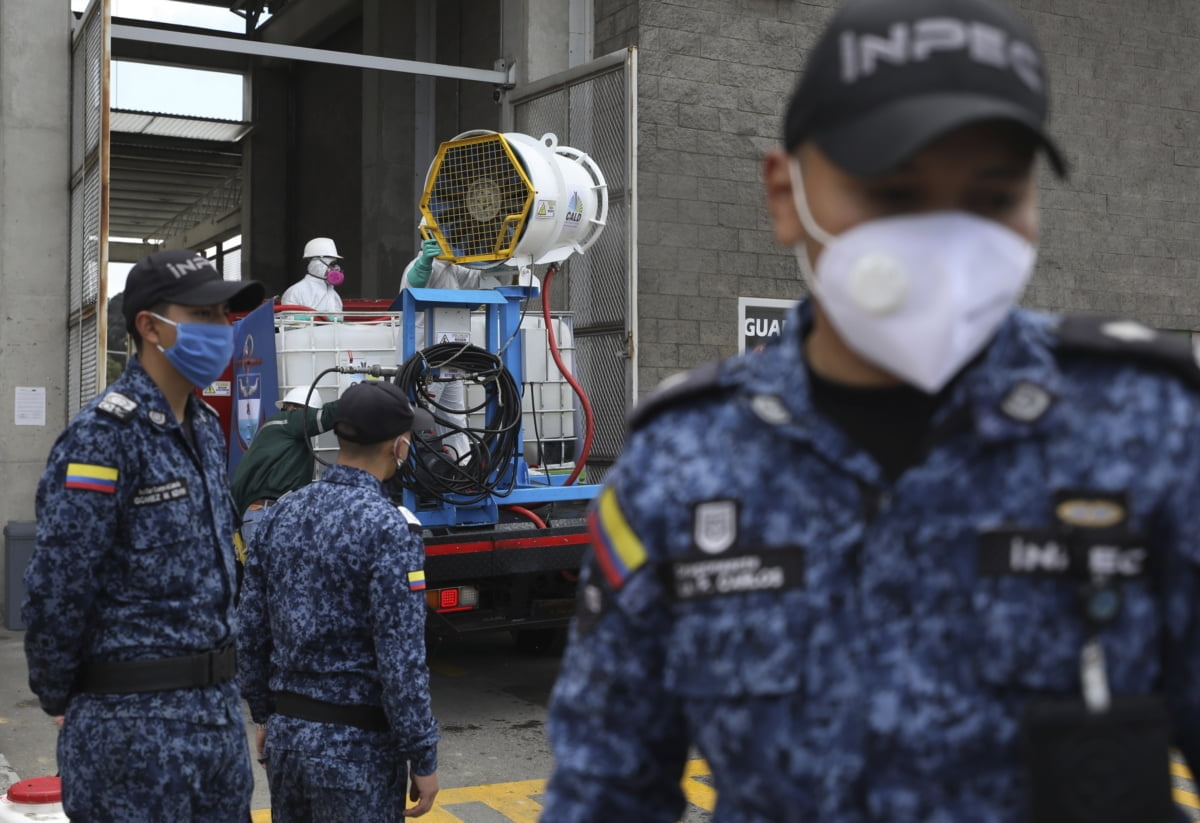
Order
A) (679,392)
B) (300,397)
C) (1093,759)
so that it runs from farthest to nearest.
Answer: (300,397) → (679,392) → (1093,759)

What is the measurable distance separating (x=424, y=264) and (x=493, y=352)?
68cm

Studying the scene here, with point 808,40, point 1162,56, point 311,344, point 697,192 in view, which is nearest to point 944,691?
point 311,344

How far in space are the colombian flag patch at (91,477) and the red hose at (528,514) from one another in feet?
14.9

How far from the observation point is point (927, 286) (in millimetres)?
1304

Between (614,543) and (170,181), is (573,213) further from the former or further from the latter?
(170,181)

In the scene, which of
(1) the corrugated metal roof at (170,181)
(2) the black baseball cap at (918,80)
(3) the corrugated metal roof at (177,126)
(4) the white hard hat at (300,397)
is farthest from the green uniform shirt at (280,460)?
(1) the corrugated metal roof at (170,181)

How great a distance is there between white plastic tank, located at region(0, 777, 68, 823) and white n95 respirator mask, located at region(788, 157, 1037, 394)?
11.2 feet

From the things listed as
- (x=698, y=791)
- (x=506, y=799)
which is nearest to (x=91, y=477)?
(x=506, y=799)

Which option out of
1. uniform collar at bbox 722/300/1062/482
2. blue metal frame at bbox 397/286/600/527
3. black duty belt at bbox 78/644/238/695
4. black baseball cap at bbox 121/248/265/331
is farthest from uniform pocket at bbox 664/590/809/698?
blue metal frame at bbox 397/286/600/527

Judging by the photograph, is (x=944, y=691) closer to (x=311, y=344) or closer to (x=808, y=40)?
(x=311, y=344)

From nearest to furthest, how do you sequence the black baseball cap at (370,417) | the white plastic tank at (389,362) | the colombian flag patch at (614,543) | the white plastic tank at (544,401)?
the colombian flag patch at (614,543)
the black baseball cap at (370,417)
the white plastic tank at (389,362)
the white plastic tank at (544,401)

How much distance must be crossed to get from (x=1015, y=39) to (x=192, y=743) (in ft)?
8.20

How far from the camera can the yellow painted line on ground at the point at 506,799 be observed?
5.53 meters

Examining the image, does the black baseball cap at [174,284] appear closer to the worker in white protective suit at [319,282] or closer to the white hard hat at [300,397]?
the white hard hat at [300,397]
